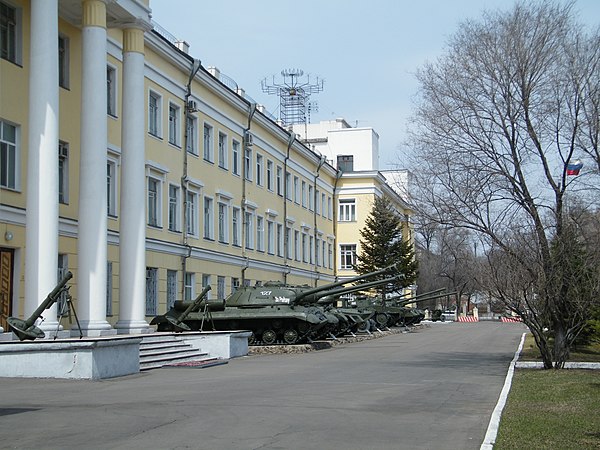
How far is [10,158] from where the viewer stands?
21.5m

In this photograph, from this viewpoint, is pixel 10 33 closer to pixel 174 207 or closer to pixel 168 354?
pixel 168 354

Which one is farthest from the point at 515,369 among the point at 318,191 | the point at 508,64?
the point at 318,191

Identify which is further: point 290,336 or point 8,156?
point 290,336

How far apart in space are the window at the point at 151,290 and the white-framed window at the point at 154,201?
63.3 inches

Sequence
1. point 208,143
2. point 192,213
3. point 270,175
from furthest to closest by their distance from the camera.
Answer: point 270,175
point 208,143
point 192,213

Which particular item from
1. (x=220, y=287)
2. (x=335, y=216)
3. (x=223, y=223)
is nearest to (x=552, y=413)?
(x=220, y=287)

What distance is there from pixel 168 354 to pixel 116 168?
775 cm

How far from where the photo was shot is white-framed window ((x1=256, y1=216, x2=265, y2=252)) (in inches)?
1676

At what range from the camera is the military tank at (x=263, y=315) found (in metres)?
27.8

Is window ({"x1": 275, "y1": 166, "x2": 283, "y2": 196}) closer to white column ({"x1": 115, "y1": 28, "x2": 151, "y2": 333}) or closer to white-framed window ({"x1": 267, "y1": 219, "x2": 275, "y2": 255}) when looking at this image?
white-framed window ({"x1": 267, "y1": 219, "x2": 275, "y2": 255})

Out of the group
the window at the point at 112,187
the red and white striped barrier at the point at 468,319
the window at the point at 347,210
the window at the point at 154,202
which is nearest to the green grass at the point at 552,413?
the window at the point at 112,187

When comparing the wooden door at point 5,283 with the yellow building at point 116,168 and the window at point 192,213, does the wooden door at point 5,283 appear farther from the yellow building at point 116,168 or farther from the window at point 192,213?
the window at point 192,213

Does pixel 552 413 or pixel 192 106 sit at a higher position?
pixel 192 106

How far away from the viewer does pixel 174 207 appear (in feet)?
106
